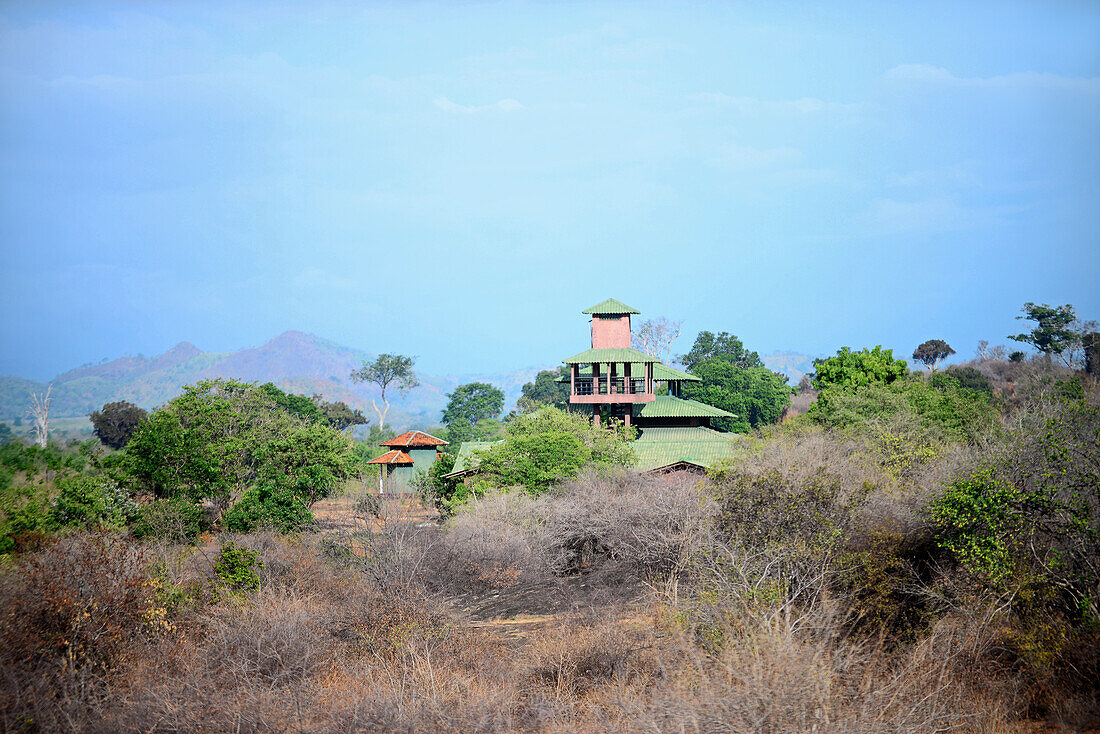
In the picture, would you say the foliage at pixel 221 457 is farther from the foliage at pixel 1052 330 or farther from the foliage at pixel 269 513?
the foliage at pixel 1052 330

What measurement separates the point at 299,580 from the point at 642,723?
1080cm

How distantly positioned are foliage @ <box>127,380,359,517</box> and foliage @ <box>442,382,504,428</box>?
57024 millimetres

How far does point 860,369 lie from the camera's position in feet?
118

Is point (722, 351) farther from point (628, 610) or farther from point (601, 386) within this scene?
point (628, 610)

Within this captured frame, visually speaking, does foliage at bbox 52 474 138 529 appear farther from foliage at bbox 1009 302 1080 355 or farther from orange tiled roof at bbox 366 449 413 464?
foliage at bbox 1009 302 1080 355

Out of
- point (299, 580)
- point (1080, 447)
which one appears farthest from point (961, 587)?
point (299, 580)

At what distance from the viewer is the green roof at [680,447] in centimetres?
3050

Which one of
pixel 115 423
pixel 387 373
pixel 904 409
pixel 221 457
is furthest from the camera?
pixel 387 373

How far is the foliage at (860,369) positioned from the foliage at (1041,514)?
74.0 ft

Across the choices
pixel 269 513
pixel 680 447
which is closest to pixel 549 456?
pixel 680 447

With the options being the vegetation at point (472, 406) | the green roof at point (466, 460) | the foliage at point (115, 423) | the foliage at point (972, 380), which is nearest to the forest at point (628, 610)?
the green roof at point (466, 460)

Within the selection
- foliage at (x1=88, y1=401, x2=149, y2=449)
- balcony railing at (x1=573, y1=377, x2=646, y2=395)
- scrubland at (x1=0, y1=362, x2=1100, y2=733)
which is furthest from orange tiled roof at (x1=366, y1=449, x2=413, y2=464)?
foliage at (x1=88, y1=401, x2=149, y2=449)

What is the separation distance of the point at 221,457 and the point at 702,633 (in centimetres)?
2299

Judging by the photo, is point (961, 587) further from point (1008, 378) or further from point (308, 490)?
point (1008, 378)
